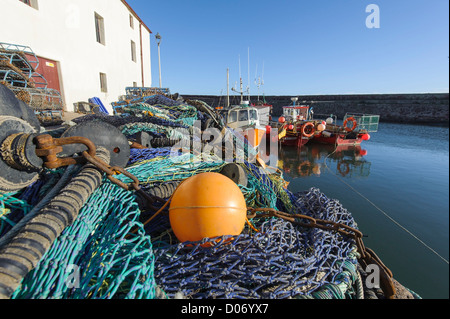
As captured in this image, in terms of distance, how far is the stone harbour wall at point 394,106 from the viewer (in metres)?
29.4

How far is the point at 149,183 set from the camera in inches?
113

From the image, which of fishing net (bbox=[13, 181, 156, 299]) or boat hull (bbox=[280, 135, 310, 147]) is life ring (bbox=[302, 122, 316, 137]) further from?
fishing net (bbox=[13, 181, 156, 299])

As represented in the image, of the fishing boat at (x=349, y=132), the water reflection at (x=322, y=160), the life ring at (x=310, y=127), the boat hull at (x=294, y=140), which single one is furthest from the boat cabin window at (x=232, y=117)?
the fishing boat at (x=349, y=132)

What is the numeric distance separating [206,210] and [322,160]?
1447 cm

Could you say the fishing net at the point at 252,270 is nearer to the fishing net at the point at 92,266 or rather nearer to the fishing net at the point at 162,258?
the fishing net at the point at 162,258

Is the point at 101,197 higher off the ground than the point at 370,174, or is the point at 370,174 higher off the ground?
the point at 101,197

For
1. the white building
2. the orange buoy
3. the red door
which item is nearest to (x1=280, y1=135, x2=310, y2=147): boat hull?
the white building

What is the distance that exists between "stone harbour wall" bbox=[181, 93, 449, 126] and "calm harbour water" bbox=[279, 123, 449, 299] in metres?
12.5

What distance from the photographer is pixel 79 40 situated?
1331cm

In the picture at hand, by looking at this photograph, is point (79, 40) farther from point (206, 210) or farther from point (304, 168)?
point (206, 210)

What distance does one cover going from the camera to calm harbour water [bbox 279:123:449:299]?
3.86 meters

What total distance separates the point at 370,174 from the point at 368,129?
932 cm

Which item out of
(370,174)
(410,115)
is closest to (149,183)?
(370,174)
